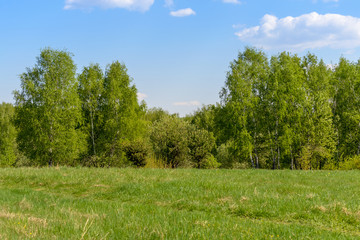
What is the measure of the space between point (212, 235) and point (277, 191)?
359 inches

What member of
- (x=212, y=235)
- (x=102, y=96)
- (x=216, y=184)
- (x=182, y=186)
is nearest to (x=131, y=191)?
(x=182, y=186)

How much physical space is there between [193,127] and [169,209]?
41.3m

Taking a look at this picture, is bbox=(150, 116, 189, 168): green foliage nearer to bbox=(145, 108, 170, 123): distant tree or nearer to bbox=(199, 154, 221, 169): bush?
bbox=(199, 154, 221, 169): bush

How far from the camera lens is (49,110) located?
38844 millimetres

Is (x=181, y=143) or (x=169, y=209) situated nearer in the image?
(x=169, y=209)

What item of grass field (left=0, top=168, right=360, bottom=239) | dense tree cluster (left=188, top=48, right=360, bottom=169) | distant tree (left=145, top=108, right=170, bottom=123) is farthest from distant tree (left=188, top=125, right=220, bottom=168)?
distant tree (left=145, top=108, right=170, bottom=123)

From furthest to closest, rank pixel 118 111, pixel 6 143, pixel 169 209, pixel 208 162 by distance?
pixel 6 143 → pixel 208 162 → pixel 118 111 → pixel 169 209

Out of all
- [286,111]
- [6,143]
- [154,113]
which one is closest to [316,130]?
[286,111]

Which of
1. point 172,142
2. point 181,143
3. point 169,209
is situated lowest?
point 169,209

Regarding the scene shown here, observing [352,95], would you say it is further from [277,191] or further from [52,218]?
[52,218]

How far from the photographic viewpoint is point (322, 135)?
40.9m

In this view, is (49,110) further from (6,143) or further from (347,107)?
(347,107)

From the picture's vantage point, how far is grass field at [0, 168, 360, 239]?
6.16 m

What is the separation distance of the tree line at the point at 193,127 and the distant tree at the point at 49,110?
135 millimetres
